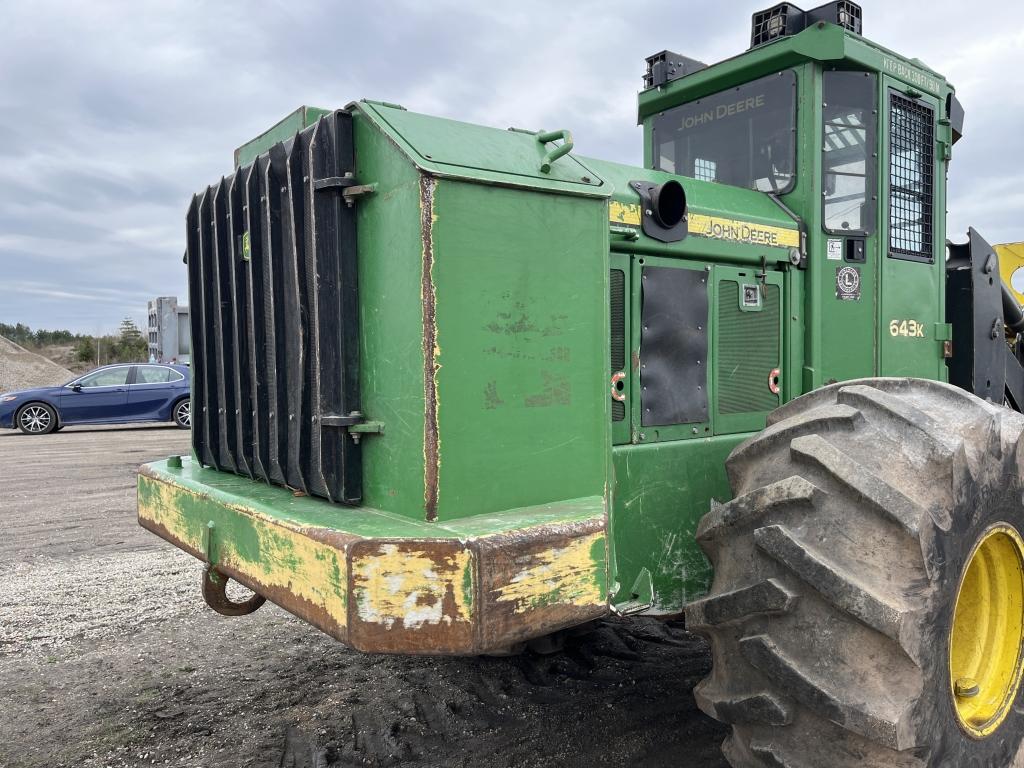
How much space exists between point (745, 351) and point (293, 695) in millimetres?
2461

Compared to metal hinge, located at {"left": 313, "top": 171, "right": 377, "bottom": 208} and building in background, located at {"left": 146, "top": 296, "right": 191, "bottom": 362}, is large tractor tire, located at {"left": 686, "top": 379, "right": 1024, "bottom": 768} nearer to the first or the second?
metal hinge, located at {"left": 313, "top": 171, "right": 377, "bottom": 208}

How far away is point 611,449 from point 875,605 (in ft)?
2.93

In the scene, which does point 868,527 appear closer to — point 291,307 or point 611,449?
point 611,449

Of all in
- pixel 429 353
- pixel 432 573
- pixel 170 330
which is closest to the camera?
pixel 432 573

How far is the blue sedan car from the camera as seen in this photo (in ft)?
50.0

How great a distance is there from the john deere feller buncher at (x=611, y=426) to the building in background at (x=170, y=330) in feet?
58.7

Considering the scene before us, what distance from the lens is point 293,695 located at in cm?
356

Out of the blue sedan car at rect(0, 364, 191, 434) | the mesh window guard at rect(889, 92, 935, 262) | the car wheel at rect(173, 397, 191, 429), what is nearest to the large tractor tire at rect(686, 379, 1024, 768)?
the mesh window guard at rect(889, 92, 935, 262)

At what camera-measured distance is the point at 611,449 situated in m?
2.60

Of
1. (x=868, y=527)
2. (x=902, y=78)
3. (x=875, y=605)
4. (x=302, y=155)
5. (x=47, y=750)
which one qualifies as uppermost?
(x=902, y=78)

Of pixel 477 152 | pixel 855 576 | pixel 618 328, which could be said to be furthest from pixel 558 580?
pixel 477 152

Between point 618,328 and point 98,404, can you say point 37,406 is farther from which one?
point 618,328

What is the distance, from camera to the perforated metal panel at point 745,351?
322 cm

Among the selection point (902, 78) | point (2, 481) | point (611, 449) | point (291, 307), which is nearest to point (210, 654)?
point (291, 307)
